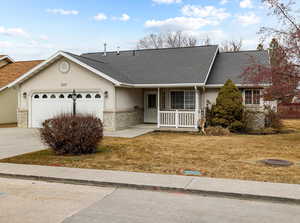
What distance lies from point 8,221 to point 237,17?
20278 millimetres

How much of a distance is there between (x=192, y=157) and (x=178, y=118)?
314 inches

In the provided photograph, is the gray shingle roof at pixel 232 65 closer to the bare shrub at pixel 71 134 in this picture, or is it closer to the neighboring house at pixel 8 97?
the bare shrub at pixel 71 134

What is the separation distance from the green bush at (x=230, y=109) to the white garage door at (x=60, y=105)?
260 inches

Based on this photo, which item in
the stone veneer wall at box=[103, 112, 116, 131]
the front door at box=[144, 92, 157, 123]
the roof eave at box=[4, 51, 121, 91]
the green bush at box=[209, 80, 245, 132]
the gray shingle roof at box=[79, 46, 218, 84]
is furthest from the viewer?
the front door at box=[144, 92, 157, 123]

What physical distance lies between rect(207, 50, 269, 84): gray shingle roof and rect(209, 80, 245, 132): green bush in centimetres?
142

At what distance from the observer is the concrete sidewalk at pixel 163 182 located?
5.37 m

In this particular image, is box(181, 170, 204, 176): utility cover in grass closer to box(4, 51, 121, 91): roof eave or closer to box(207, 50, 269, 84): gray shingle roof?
box(4, 51, 121, 91): roof eave

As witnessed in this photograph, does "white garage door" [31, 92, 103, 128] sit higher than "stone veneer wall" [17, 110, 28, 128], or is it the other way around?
"white garage door" [31, 92, 103, 128]

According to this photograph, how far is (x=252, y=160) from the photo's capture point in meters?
8.57

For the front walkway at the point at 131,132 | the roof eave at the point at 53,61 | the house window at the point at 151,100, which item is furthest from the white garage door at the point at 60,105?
the house window at the point at 151,100

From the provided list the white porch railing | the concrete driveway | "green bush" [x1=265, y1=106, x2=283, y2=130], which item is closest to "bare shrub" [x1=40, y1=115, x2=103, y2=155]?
the concrete driveway

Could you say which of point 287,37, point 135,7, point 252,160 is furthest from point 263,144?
point 135,7

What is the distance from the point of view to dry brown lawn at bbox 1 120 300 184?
→ 7164 mm

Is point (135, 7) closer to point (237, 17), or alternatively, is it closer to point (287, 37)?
point (237, 17)
